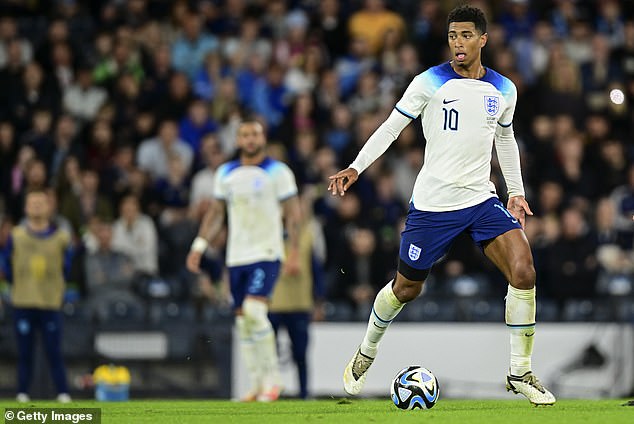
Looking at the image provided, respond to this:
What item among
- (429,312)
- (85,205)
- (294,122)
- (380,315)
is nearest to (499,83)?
(380,315)

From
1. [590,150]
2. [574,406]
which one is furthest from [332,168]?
[574,406]

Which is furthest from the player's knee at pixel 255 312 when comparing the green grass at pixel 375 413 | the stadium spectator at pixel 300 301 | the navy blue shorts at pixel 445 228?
the navy blue shorts at pixel 445 228

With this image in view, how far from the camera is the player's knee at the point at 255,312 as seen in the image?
1266 cm

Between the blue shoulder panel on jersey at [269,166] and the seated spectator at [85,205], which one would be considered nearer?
the blue shoulder panel on jersey at [269,166]

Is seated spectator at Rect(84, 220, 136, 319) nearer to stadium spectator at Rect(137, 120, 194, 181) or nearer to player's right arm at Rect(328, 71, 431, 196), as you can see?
stadium spectator at Rect(137, 120, 194, 181)

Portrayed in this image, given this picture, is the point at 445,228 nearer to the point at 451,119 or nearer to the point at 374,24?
the point at 451,119

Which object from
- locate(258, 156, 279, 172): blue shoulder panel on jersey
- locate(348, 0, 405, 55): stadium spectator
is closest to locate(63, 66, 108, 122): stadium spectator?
locate(348, 0, 405, 55): stadium spectator

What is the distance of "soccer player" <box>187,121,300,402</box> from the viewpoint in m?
12.8

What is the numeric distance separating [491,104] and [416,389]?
2069 millimetres

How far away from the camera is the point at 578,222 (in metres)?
16.4

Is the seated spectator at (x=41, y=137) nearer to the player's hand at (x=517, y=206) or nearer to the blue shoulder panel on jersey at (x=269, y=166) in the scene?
the blue shoulder panel on jersey at (x=269, y=166)

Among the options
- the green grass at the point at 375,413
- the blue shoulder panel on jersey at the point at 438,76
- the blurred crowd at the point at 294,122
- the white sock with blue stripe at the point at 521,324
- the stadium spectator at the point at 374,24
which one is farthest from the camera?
the stadium spectator at the point at 374,24

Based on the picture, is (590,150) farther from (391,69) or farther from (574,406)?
(574,406)

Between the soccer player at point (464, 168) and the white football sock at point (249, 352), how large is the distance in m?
3.64
